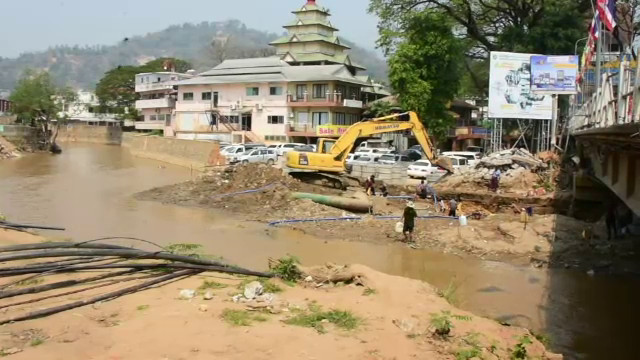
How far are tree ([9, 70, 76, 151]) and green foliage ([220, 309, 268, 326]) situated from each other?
67097mm

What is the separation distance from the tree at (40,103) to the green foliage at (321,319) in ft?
221

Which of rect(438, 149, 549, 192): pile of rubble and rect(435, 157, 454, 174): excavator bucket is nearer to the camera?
rect(438, 149, 549, 192): pile of rubble

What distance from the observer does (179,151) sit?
179 feet

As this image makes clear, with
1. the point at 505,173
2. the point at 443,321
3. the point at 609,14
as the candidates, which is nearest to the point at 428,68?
the point at 505,173

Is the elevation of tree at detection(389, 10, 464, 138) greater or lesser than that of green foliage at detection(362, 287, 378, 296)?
greater

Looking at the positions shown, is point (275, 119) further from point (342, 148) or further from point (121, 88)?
point (121, 88)

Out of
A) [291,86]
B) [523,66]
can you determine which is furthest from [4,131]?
[523,66]

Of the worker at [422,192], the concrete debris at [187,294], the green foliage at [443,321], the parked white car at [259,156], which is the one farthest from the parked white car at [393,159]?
the concrete debris at [187,294]

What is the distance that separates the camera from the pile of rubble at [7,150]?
194ft

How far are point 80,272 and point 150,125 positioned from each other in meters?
72.1

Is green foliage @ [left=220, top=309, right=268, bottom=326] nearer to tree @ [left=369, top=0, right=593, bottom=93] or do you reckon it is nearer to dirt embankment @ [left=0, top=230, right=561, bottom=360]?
dirt embankment @ [left=0, top=230, right=561, bottom=360]

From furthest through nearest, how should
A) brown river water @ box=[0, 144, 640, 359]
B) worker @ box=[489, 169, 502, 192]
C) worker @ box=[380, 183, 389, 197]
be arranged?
1. worker @ box=[380, 183, 389, 197]
2. worker @ box=[489, 169, 502, 192]
3. brown river water @ box=[0, 144, 640, 359]

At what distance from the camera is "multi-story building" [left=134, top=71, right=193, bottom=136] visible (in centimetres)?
7624

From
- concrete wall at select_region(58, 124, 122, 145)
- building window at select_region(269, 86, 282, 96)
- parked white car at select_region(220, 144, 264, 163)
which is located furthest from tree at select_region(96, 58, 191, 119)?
parked white car at select_region(220, 144, 264, 163)
